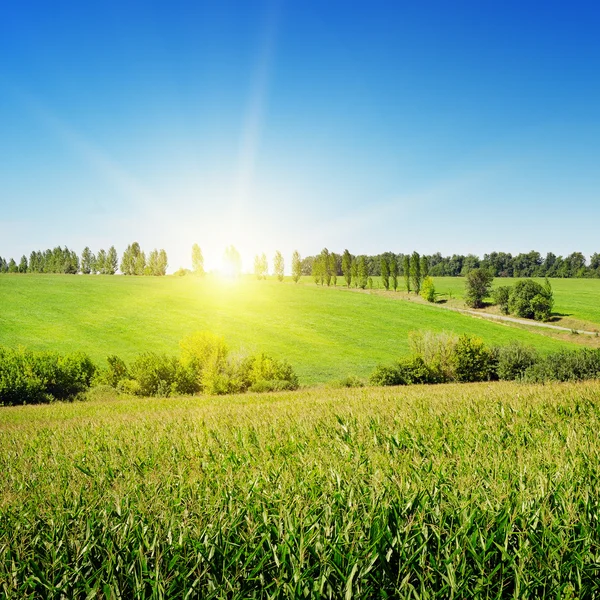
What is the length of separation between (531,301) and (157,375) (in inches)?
2591

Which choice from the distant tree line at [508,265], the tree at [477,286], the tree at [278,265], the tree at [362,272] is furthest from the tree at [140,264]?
the tree at [477,286]

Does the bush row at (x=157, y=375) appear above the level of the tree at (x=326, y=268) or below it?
below

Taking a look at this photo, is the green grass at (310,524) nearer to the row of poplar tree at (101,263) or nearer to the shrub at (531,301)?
the shrub at (531,301)

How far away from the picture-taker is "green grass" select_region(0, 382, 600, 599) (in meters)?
2.44

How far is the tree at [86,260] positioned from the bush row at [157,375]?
121 metres

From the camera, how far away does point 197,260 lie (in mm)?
117125

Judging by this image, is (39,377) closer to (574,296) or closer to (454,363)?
(454,363)

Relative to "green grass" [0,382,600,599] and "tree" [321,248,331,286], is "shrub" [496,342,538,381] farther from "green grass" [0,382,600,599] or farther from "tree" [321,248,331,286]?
"tree" [321,248,331,286]

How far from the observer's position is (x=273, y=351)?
52.0 m

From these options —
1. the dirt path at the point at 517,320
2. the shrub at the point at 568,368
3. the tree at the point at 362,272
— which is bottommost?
the dirt path at the point at 517,320

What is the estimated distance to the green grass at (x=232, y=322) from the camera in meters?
49.3

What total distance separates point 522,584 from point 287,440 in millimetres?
3584

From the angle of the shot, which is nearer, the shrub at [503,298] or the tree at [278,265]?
the shrub at [503,298]

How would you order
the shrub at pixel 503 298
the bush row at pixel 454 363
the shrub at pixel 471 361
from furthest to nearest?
the shrub at pixel 503 298
the shrub at pixel 471 361
the bush row at pixel 454 363
